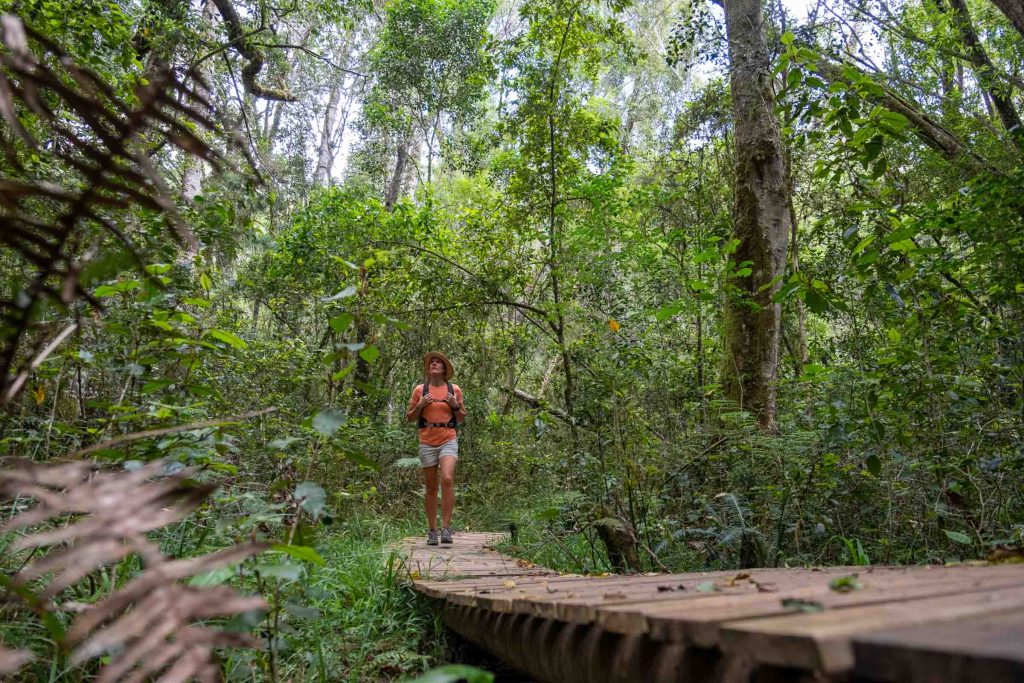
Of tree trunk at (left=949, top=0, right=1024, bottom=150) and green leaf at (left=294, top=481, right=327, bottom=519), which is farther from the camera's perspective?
tree trunk at (left=949, top=0, right=1024, bottom=150)

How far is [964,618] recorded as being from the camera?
3.20 feet

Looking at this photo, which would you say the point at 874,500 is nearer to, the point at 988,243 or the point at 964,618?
the point at 988,243

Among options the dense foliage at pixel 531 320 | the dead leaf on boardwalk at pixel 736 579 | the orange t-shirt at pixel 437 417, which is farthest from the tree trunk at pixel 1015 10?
the orange t-shirt at pixel 437 417

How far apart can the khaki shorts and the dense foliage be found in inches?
32.7

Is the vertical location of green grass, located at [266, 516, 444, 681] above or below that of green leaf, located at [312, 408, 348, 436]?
below

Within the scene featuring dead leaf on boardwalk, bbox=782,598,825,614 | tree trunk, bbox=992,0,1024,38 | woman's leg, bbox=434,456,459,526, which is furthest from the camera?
woman's leg, bbox=434,456,459,526

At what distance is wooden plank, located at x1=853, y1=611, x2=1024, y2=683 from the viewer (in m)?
0.73

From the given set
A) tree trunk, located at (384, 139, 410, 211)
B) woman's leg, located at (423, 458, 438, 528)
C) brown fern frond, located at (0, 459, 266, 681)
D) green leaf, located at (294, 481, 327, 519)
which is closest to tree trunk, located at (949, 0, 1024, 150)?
woman's leg, located at (423, 458, 438, 528)

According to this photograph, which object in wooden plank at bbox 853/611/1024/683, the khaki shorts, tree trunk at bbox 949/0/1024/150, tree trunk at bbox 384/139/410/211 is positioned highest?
tree trunk at bbox 384/139/410/211

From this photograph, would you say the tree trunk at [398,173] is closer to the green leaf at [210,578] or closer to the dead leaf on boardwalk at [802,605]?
the green leaf at [210,578]

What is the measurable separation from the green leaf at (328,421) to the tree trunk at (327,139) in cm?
1984

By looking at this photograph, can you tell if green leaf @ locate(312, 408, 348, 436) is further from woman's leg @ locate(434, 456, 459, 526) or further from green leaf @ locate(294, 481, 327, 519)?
woman's leg @ locate(434, 456, 459, 526)

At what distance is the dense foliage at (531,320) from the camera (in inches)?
115

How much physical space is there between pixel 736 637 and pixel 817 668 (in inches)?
7.2
